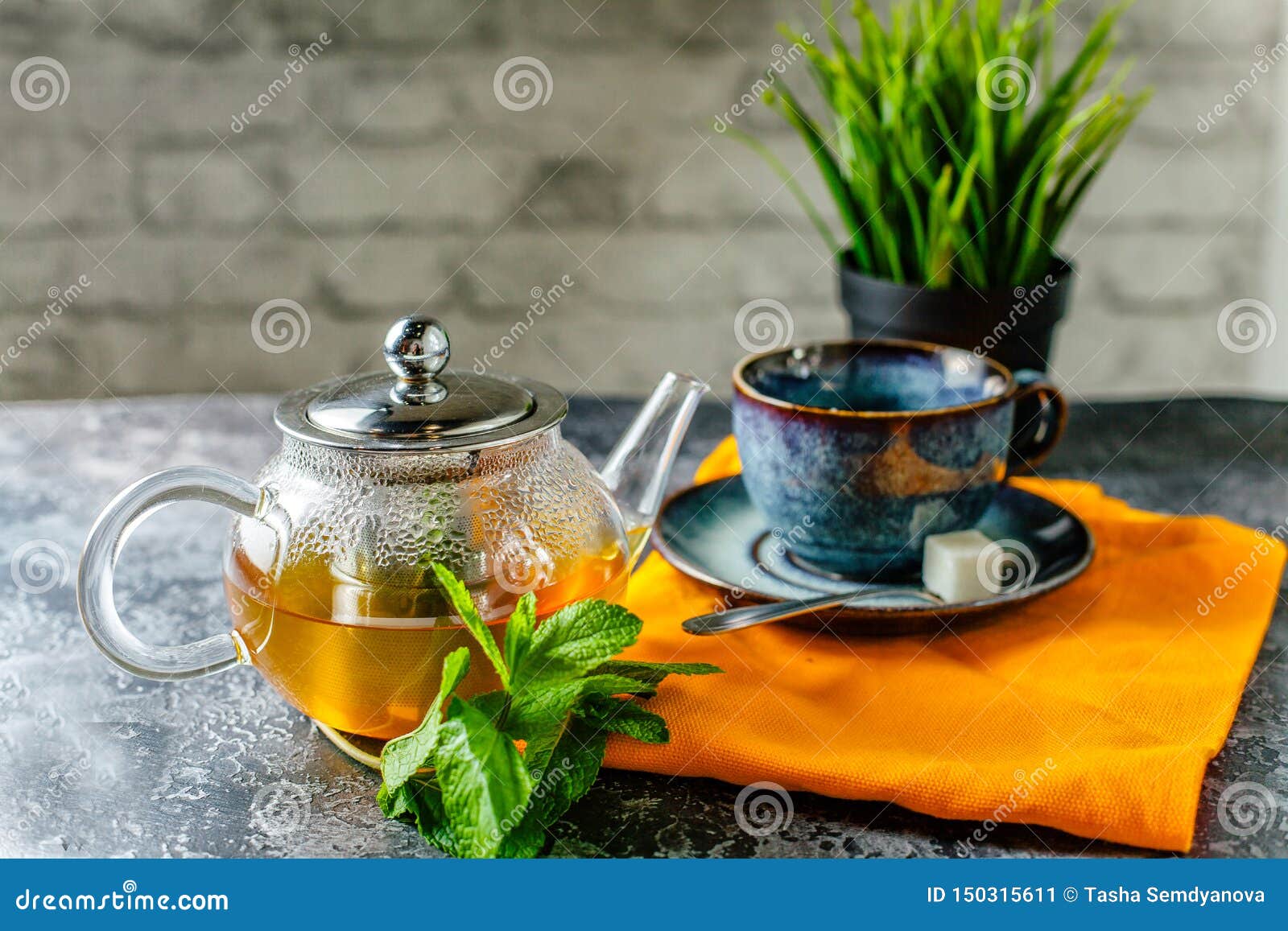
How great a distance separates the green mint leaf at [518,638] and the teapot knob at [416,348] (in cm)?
10

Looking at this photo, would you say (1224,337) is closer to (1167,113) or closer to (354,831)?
(1167,113)

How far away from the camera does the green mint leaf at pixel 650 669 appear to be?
486 millimetres

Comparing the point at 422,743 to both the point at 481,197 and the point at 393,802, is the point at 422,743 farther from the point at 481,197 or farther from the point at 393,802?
the point at 481,197

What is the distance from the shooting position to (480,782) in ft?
1.30

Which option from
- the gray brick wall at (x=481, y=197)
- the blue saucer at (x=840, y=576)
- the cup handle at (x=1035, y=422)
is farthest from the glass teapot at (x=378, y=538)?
the gray brick wall at (x=481, y=197)

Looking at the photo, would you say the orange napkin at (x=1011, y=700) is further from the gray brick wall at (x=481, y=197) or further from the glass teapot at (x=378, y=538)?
the gray brick wall at (x=481, y=197)

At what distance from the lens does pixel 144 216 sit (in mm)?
1468

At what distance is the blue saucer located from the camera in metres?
0.55

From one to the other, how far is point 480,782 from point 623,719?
8 cm

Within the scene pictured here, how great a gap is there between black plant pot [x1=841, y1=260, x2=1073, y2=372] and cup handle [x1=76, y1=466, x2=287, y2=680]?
0.45 meters

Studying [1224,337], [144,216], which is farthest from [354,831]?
[1224,337]

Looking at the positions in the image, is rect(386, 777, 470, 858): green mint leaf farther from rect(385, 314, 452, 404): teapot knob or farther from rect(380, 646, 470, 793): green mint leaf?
rect(385, 314, 452, 404): teapot knob

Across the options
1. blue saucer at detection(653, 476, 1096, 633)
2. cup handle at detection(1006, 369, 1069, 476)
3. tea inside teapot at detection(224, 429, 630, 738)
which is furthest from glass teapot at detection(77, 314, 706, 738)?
cup handle at detection(1006, 369, 1069, 476)

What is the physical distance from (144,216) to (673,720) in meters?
1.23
